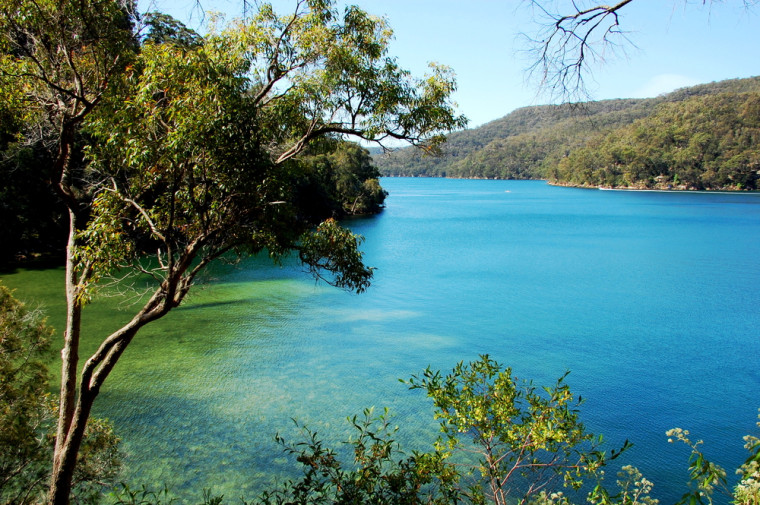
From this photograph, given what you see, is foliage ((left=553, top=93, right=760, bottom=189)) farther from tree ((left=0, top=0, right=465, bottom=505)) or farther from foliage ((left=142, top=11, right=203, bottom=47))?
tree ((left=0, top=0, right=465, bottom=505))

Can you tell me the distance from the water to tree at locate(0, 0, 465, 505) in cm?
432

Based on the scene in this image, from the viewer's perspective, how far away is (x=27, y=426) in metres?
4.91

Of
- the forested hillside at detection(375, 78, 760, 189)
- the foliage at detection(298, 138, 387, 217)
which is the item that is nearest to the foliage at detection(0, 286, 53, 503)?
the foliage at detection(298, 138, 387, 217)

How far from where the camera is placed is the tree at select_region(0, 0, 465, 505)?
378cm

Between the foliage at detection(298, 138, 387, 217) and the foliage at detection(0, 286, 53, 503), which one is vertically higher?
the foliage at detection(298, 138, 387, 217)

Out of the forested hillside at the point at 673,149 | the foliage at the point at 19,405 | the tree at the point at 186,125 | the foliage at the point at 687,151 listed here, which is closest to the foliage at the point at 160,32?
the tree at the point at 186,125

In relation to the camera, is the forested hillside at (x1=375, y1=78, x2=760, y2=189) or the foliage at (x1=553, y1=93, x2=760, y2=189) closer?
the foliage at (x1=553, y1=93, x2=760, y2=189)

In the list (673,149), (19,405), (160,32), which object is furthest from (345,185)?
(673,149)

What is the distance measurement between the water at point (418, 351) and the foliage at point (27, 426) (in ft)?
6.55

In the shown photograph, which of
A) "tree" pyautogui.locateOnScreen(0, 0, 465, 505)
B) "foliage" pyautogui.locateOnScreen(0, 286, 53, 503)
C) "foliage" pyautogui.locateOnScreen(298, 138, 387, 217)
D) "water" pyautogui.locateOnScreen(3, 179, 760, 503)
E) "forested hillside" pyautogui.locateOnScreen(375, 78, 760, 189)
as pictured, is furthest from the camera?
"forested hillside" pyautogui.locateOnScreen(375, 78, 760, 189)

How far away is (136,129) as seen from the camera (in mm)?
3775

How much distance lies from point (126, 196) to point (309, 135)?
71.9 inches

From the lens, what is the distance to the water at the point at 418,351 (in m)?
8.54

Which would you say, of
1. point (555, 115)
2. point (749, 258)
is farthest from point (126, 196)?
point (749, 258)
